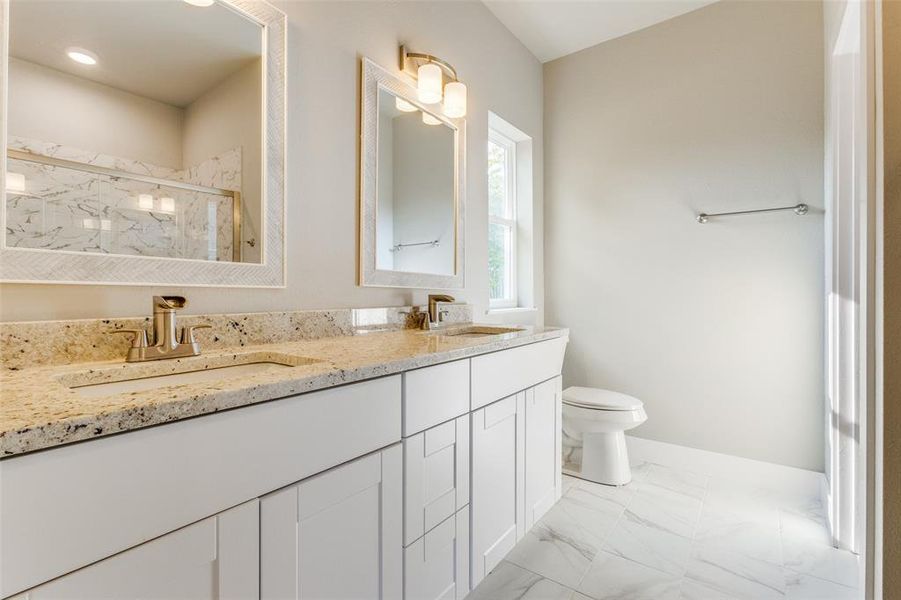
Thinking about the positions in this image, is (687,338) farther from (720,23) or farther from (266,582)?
(266,582)

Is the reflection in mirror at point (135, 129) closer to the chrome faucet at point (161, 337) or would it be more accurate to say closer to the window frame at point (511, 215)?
the chrome faucet at point (161, 337)

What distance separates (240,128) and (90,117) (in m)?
0.35

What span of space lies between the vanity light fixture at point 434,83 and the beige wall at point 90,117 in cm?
99

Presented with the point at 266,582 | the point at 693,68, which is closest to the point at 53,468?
the point at 266,582

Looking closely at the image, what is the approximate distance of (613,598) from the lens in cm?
137

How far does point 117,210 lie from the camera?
0.99m

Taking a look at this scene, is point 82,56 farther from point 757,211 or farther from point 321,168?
point 757,211

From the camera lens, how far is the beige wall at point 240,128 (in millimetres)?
1146

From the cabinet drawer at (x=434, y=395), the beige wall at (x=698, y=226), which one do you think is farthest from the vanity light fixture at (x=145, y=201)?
the beige wall at (x=698, y=226)

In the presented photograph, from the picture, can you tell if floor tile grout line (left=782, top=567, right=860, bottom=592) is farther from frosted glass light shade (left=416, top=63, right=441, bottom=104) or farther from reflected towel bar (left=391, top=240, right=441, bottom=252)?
frosted glass light shade (left=416, top=63, right=441, bottom=104)

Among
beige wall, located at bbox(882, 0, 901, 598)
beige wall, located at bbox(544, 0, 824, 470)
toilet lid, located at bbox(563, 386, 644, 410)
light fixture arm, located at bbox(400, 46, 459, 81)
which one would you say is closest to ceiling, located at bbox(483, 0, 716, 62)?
beige wall, located at bbox(544, 0, 824, 470)

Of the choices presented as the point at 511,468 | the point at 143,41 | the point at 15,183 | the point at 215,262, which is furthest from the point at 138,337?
the point at 511,468

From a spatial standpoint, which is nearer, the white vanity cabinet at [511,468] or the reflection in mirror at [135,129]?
the reflection in mirror at [135,129]

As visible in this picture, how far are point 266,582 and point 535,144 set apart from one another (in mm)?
2710
